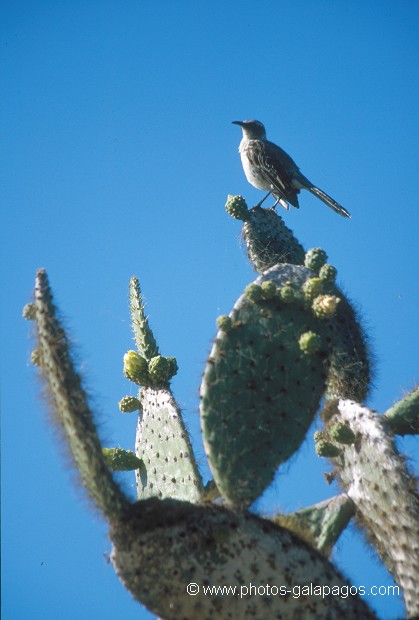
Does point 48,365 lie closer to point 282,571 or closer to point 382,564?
point 282,571

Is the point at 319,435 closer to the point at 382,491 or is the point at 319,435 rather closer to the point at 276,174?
Answer: the point at 382,491

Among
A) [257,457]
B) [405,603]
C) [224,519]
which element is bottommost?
[405,603]

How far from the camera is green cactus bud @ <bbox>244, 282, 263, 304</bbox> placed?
8.80 ft

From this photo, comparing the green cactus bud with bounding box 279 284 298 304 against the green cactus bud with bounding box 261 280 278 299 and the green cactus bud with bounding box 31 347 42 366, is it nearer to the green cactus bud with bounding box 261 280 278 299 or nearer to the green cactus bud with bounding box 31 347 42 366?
the green cactus bud with bounding box 261 280 278 299

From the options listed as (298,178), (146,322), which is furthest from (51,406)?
(298,178)

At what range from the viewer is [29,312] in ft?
7.69

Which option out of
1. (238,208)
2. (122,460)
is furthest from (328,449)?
(238,208)

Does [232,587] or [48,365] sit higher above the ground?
[48,365]

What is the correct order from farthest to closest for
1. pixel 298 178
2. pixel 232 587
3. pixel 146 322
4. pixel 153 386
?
pixel 298 178, pixel 146 322, pixel 153 386, pixel 232 587

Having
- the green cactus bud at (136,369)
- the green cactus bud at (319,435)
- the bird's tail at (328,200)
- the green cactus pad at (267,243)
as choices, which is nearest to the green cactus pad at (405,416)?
the green cactus bud at (319,435)

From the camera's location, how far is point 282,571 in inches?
82.0

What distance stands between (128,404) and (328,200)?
9.63 feet

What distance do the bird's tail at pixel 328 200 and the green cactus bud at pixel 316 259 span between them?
2542 mm

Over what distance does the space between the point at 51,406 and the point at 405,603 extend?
4.66ft
